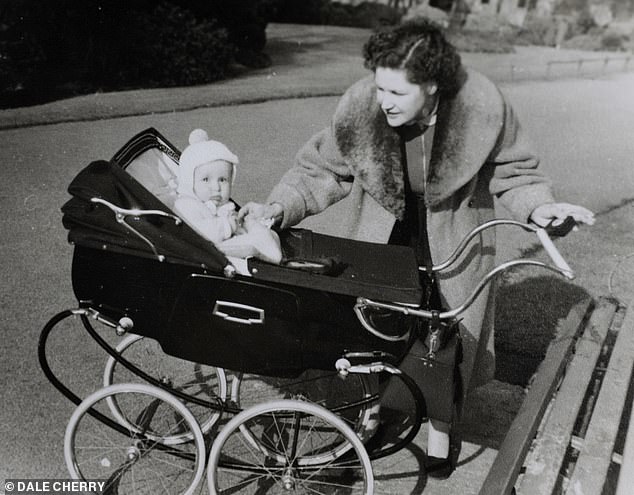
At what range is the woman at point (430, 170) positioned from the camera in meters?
2.15

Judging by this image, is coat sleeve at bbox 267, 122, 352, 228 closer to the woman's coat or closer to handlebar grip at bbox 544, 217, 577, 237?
the woman's coat

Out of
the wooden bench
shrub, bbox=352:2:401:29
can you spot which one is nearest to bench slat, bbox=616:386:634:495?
the wooden bench

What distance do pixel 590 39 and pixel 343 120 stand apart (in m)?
2.33

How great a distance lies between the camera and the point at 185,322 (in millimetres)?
1988

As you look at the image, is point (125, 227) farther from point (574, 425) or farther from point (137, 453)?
point (574, 425)

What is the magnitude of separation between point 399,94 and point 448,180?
350 mm

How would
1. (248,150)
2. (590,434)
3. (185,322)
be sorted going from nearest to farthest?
(185,322) → (590,434) → (248,150)

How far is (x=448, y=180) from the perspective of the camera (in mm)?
2297

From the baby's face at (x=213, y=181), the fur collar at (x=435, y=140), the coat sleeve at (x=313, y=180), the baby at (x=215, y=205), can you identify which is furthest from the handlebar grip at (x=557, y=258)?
the baby's face at (x=213, y=181)

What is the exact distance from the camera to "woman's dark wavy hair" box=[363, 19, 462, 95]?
6.87ft

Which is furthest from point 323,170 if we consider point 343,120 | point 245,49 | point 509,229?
point 245,49

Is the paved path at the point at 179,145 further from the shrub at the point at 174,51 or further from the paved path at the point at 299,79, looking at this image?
the shrub at the point at 174,51

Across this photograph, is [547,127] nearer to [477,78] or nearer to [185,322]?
[477,78]

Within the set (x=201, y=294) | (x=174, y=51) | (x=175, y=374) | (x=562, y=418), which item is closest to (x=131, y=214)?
(x=201, y=294)
